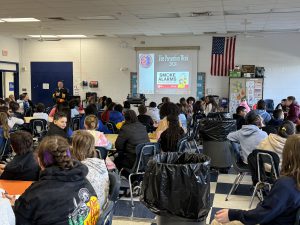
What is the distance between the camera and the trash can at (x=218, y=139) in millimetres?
5633

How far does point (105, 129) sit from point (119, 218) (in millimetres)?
2668

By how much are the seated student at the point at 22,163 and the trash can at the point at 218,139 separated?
3323 mm

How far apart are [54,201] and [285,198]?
4.23 ft

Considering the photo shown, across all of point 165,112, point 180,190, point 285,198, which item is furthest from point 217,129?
point 285,198

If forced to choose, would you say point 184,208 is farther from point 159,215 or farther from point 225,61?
point 225,61

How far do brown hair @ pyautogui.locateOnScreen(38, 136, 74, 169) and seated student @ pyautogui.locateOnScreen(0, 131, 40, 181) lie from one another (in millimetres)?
1043

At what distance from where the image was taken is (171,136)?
15.0 ft

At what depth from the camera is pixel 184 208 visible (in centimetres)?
256

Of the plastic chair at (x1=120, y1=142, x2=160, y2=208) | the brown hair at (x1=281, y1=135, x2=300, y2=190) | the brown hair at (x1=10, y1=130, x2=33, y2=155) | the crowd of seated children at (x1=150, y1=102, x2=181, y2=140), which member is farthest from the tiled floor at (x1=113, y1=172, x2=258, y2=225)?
the brown hair at (x1=281, y1=135, x2=300, y2=190)

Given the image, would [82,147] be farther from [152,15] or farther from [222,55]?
[222,55]

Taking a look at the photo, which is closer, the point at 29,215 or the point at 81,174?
the point at 29,215

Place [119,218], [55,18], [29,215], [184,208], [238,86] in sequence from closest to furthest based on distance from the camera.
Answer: [29,215], [184,208], [119,218], [55,18], [238,86]

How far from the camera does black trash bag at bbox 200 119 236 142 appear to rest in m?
5.62

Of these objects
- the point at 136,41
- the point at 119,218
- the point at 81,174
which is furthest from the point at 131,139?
the point at 136,41
